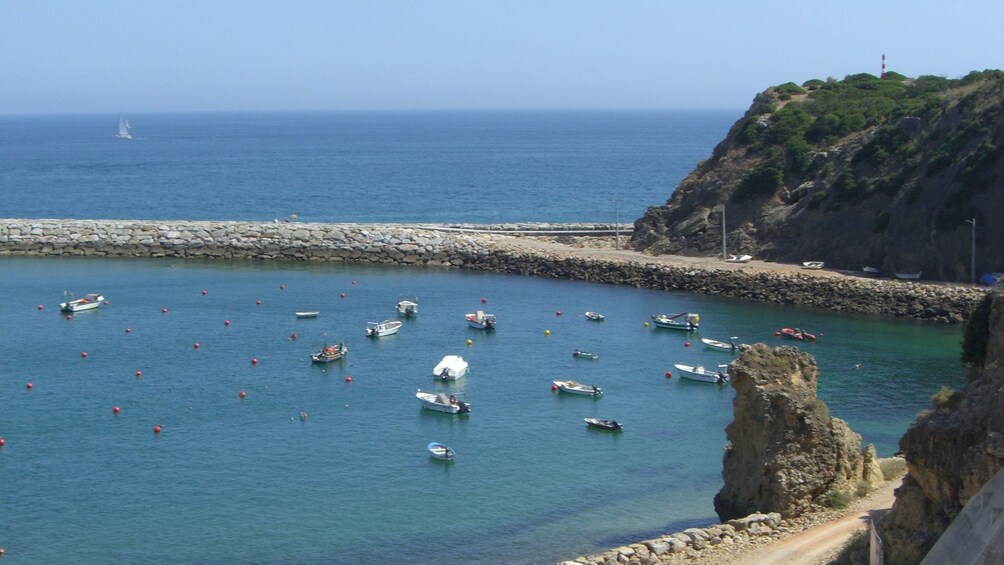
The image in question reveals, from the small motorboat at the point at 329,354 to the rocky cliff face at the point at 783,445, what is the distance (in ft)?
80.2

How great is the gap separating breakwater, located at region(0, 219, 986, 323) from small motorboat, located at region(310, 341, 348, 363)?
2211 cm

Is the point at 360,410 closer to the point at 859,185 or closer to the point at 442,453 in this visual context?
the point at 442,453

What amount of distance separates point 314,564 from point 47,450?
45.1ft

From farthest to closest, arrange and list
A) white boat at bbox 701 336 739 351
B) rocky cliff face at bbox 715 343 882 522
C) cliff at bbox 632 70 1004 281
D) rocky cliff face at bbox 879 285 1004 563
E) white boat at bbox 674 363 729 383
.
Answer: cliff at bbox 632 70 1004 281 → white boat at bbox 701 336 739 351 → white boat at bbox 674 363 729 383 → rocky cliff face at bbox 715 343 882 522 → rocky cliff face at bbox 879 285 1004 563

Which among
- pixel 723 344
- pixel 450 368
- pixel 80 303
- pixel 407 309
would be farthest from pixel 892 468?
pixel 80 303

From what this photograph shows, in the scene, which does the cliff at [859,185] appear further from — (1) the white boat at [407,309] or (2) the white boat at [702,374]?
(1) the white boat at [407,309]

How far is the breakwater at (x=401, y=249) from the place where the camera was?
2729 inches

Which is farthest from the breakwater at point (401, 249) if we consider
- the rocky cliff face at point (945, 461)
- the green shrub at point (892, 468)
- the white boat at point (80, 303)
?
the rocky cliff face at point (945, 461)

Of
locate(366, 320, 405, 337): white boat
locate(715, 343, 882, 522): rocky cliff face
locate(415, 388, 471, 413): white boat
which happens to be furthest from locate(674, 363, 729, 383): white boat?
locate(715, 343, 882, 522): rocky cliff face

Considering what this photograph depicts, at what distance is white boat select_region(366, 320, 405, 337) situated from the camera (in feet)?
191

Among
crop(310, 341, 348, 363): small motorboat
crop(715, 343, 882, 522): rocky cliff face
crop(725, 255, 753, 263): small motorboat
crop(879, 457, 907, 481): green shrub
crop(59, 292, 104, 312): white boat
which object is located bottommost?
crop(310, 341, 348, 363): small motorboat

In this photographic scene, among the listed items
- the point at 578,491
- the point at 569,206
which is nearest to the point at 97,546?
the point at 578,491

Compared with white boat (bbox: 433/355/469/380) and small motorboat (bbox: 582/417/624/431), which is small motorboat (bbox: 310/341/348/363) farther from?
small motorboat (bbox: 582/417/624/431)

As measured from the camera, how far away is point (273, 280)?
240ft
